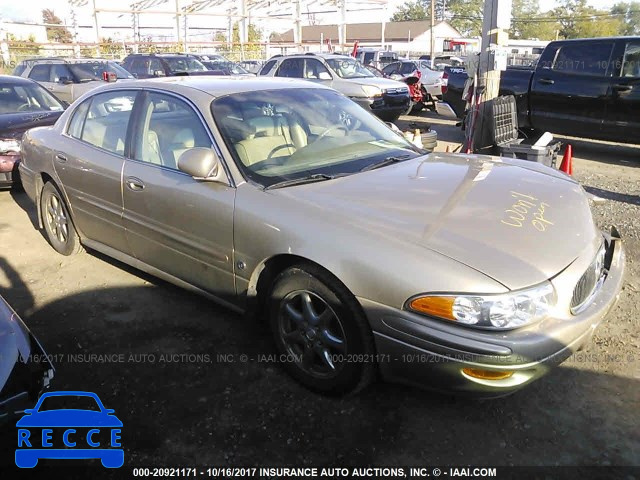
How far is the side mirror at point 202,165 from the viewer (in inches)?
118

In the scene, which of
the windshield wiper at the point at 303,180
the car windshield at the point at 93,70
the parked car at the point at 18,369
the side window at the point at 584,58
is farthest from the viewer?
the car windshield at the point at 93,70

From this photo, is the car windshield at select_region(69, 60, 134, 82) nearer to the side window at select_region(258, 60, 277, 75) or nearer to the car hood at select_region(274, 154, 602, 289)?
the side window at select_region(258, 60, 277, 75)

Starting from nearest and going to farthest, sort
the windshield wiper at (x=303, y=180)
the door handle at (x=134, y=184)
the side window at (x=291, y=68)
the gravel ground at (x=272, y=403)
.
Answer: the gravel ground at (x=272, y=403)
the windshield wiper at (x=303, y=180)
the door handle at (x=134, y=184)
the side window at (x=291, y=68)

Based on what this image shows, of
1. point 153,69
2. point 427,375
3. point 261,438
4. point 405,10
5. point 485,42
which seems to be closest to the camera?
point 427,375

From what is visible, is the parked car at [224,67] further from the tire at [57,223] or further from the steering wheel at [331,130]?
the steering wheel at [331,130]

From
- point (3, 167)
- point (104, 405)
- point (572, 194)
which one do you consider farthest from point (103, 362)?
point (3, 167)

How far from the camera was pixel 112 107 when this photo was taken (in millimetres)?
4086

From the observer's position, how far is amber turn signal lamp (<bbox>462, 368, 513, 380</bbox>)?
231cm

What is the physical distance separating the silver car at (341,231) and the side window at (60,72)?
9627mm

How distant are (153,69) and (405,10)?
80959 mm

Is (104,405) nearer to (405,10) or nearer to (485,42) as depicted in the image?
(485,42)

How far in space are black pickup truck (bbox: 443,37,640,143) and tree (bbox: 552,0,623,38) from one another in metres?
62.5

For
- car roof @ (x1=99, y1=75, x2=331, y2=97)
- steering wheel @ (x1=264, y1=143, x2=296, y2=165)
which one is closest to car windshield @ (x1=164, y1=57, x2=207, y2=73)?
car roof @ (x1=99, y1=75, x2=331, y2=97)

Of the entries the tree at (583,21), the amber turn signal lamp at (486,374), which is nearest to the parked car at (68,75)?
the amber turn signal lamp at (486,374)
